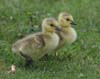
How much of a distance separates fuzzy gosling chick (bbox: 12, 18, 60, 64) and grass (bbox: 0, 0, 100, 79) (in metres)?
0.19

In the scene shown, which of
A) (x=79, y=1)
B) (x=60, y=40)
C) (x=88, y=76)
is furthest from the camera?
(x=79, y=1)

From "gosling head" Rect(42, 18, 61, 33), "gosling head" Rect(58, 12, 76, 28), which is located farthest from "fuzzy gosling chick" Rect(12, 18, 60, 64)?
"gosling head" Rect(58, 12, 76, 28)

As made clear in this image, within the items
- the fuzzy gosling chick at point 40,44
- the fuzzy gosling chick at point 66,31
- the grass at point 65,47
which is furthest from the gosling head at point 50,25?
the grass at point 65,47

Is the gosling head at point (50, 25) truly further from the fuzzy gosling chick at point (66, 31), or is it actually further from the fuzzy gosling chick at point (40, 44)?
the fuzzy gosling chick at point (66, 31)

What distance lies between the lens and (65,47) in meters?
6.71

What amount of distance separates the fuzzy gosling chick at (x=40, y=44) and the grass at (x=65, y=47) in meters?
0.19

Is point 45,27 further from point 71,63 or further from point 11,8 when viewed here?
point 11,8

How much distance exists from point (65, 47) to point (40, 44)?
86cm

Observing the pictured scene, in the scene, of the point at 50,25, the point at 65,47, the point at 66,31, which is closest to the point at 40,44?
the point at 50,25

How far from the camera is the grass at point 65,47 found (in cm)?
598

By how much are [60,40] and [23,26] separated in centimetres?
104

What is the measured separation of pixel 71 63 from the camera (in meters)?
6.27

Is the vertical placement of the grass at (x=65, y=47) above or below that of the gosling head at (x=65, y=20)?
below

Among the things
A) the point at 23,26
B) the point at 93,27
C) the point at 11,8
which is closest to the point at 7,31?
the point at 23,26
